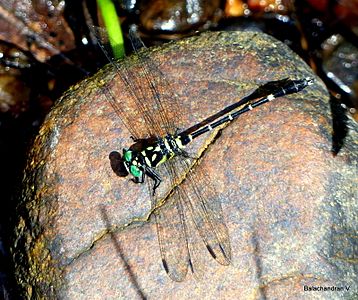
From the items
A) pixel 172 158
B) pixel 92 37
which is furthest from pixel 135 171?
pixel 92 37

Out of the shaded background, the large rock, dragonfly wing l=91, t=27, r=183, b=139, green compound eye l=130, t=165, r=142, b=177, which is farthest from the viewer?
the shaded background

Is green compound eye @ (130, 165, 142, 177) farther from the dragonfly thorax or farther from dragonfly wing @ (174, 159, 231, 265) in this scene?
dragonfly wing @ (174, 159, 231, 265)

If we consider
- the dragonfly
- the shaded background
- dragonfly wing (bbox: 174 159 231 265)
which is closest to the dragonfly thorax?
the dragonfly

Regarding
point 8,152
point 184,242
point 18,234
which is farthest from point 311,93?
point 8,152

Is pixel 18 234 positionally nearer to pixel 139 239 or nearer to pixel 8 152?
pixel 139 239

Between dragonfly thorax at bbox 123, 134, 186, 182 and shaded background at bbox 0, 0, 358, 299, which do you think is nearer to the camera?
dragonfly thorax at bbox 123, 134, 186, 182
